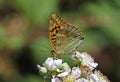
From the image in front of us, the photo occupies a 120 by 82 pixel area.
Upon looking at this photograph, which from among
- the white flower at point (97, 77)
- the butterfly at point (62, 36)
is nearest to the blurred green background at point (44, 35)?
the butterfly at point (62, 36)

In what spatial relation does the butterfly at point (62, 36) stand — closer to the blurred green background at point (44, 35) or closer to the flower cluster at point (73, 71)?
the flower cluster at point (73, 71)

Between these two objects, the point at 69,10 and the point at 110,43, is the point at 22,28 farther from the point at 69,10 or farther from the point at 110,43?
the point at 110,43

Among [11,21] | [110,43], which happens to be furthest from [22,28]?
[110,43]

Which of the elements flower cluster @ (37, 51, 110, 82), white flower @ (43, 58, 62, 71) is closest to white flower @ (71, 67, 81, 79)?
flower cluster @ (37, 51, 110, 82)

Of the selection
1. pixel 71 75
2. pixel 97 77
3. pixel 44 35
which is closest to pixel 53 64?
pixel 71 75

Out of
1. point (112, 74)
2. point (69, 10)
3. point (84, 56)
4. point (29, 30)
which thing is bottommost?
point (84, 56)
